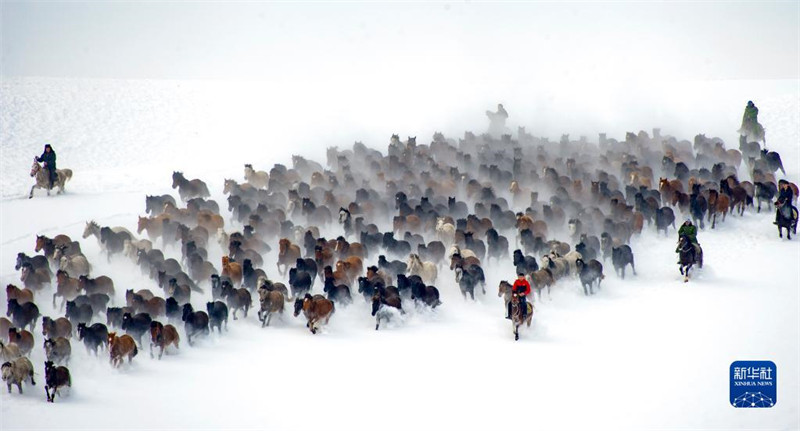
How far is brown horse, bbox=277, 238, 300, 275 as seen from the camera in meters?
22.2

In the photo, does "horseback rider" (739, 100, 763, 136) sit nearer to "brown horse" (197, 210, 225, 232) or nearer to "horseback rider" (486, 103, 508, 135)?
"horseback rider" (486, 103, 508, 135)

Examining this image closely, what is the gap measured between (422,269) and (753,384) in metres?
8.25

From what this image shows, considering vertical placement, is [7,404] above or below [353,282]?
below

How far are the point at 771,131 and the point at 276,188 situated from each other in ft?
70.9

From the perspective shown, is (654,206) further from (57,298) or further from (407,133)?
(407,133)

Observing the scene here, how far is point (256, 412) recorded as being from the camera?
16.0 meters

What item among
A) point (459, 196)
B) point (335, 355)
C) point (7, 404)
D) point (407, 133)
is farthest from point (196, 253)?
point (407, 133)

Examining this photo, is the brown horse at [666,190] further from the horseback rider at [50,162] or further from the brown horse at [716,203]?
the horseback rider at [50,162]

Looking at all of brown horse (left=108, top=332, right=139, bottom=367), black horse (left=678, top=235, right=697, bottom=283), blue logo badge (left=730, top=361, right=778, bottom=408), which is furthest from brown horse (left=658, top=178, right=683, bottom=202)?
brown horse (left=108, top=332, right=139, bottom=367)

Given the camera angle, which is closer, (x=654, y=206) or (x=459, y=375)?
(x=459, y=375)

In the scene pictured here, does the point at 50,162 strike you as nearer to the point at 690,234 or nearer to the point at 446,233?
the point at 446,233

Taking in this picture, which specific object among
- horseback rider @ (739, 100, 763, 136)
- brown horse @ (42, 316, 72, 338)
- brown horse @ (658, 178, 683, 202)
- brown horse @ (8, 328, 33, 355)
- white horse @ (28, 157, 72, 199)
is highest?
horseback rider @ (739, 100, 763, 136)

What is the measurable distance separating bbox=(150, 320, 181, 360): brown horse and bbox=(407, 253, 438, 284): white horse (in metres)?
6.26

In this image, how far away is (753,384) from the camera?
16.6 meters
